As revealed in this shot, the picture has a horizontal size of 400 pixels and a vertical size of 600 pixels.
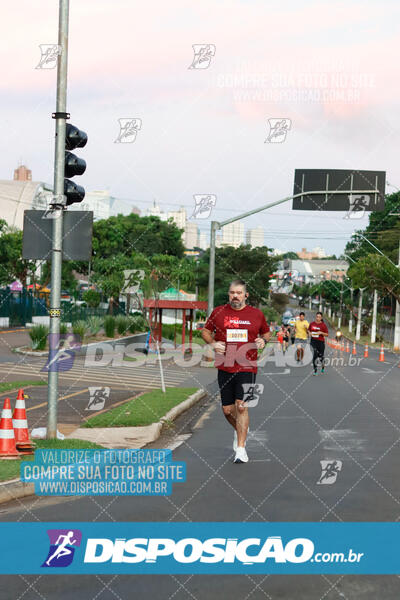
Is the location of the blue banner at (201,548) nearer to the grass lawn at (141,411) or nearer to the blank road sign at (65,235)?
the blank road sign at (65,235)

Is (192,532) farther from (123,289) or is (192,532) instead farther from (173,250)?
(173,250)

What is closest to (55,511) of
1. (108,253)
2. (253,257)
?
(108,253)

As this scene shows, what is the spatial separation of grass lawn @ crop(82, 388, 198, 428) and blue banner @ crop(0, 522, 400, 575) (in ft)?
18.5

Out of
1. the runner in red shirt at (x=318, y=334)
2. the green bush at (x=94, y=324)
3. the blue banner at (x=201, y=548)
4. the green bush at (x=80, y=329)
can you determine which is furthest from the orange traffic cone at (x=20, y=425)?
the green bush at (x=94, y=324)

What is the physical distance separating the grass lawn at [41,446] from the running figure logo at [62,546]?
1971 millimetres

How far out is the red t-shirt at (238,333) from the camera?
9477 mm

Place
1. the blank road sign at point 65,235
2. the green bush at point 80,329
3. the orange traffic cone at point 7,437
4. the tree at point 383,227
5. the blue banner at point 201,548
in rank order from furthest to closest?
the tree at point 383,227 → the green bush at point 80,329 → the blank road sign at point 65,235 → the orange traffic cone at point 7,437 → the blue banner at point 201,548

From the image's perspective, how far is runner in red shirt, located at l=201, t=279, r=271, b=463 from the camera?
31.1 feet

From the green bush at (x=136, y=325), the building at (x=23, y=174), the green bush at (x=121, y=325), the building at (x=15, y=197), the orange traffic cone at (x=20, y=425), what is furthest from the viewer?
the building at (x=23, y=174)

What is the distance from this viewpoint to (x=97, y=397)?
1655 centimetres

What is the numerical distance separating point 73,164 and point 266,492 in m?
4.65

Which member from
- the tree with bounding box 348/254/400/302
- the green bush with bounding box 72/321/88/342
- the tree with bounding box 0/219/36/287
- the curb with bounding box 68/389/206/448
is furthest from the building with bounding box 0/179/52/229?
the curb with bounding box 68/389/206/448

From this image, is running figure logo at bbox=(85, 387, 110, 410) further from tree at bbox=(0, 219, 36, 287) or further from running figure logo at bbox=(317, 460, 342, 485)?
tree at bbox=(0, 219, 36, 287)

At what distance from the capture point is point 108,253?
77125mm
